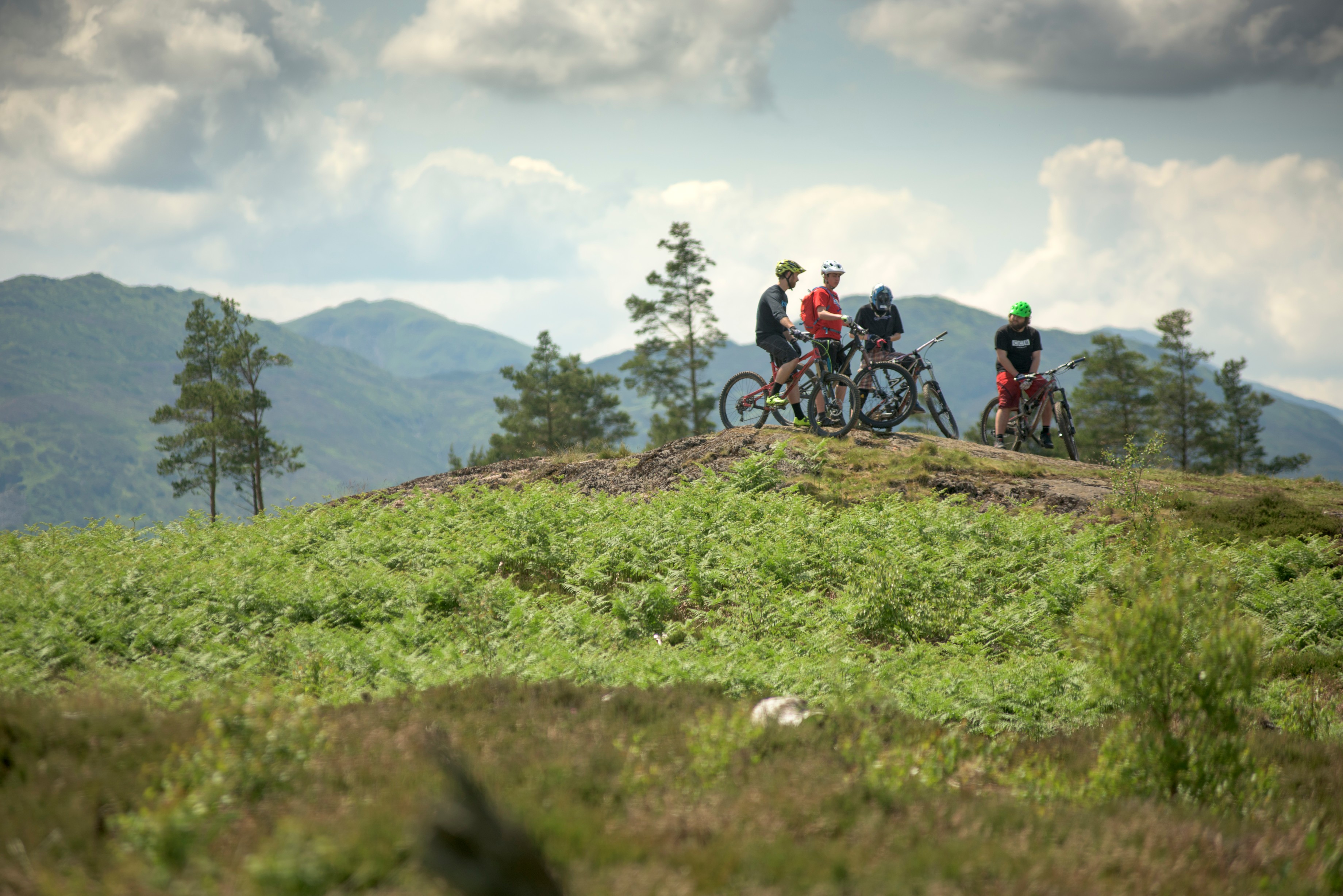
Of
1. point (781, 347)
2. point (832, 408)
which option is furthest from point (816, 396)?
point (781, 347)

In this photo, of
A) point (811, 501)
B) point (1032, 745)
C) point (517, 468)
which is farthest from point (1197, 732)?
point (517, 468)

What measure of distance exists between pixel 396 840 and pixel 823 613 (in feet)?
19.9

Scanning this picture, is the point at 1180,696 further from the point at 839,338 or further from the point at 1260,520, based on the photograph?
the point at 839,338

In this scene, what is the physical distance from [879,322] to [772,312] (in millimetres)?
2703

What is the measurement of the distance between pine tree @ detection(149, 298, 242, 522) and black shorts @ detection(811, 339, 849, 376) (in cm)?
4104

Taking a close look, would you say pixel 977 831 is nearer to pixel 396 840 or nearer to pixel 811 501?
pixel 396 840

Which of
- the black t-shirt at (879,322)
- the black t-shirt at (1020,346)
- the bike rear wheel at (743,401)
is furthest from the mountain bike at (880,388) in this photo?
the black t-shirt at (1020,346)

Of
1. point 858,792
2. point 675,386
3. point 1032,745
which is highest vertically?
point 675,386

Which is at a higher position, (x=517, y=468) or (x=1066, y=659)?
(x=517, y=468)

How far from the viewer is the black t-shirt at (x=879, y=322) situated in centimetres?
1612

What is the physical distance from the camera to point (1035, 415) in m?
16.4

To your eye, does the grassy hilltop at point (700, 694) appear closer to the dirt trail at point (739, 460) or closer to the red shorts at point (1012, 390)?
the dirt trail at point (739, 460)

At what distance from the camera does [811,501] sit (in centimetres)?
1246

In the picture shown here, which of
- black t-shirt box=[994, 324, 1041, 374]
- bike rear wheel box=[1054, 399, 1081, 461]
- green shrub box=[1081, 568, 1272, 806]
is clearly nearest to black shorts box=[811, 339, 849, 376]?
black t-shirt box=[994, 324, 1041, 374]
